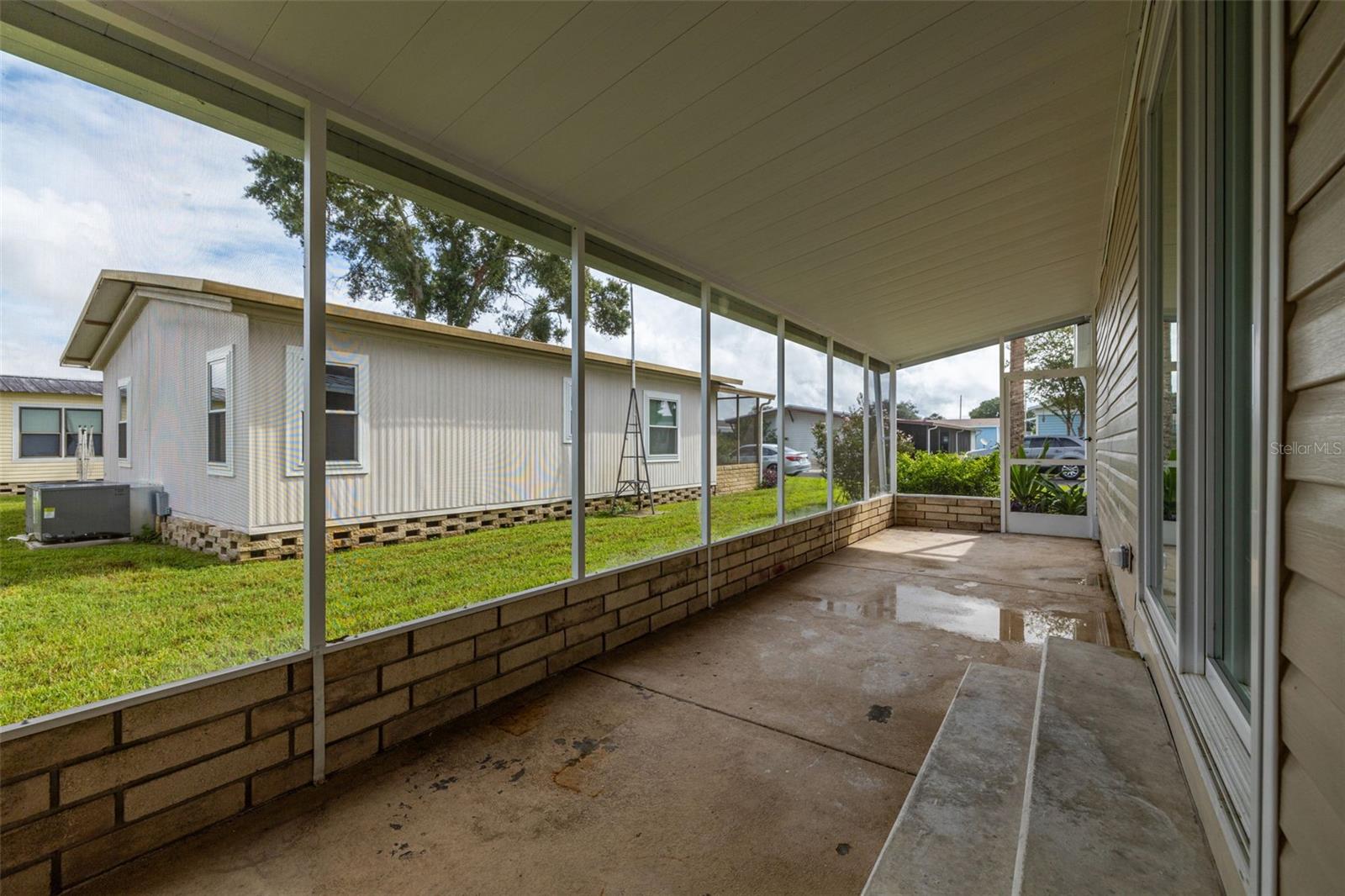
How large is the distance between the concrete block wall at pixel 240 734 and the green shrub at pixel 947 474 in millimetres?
6461

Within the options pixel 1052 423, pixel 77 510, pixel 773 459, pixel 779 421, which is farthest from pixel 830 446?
pixel 77 510

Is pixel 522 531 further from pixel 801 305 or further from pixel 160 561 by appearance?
pixel 801 305

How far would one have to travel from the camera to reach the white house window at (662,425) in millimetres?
4289

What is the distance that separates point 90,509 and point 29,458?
0.74ft

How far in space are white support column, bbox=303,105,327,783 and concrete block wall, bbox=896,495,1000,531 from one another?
7.55m

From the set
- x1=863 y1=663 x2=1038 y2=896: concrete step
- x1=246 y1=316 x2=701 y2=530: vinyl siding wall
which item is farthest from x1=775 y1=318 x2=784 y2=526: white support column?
x1=863 y1=663 x2=1038 y2=896: concrete step

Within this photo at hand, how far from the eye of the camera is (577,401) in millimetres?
3068

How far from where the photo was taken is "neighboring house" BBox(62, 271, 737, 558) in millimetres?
1913

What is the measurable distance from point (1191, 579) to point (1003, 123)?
6.76 feet

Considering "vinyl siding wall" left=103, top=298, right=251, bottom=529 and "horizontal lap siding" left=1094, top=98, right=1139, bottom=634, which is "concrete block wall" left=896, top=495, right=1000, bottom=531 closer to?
"horizontal lap siding" left=1094, top=98, right=1139, bottom=634

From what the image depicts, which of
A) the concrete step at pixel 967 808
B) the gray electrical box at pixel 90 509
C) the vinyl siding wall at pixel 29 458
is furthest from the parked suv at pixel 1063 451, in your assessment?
the vinyl siding wall at pixel 29 458

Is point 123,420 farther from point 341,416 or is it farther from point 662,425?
point 662,425

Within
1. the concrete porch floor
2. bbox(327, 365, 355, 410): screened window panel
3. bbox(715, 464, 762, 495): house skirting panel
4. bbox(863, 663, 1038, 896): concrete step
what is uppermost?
bbox(327, 365, 355, 410): screened window panel

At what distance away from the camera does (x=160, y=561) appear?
2008 mm
